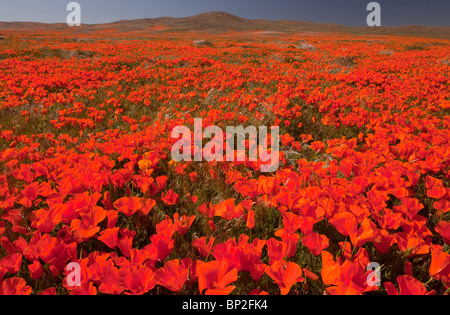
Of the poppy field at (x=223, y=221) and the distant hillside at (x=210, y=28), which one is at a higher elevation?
the distant hillside at (x=210, y=28)

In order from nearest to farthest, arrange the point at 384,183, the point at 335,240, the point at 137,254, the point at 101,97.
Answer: the point at 137,254 < the point at 335,240 < the point at 384,183 < the point at 101,97

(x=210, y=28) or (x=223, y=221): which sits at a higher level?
(x=210, y=28)

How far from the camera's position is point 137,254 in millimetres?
1203

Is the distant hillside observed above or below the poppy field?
above

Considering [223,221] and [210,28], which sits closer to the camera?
[223,221]

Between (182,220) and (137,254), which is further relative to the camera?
(182,220)

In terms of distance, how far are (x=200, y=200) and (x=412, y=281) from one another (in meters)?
1.55

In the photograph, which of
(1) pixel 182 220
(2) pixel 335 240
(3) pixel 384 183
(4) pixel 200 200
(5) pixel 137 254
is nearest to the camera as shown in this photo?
(5) pixel 137 254

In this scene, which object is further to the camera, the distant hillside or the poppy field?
the distant hillside

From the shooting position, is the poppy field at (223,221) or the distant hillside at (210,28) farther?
the distant hillside at (210,28)
